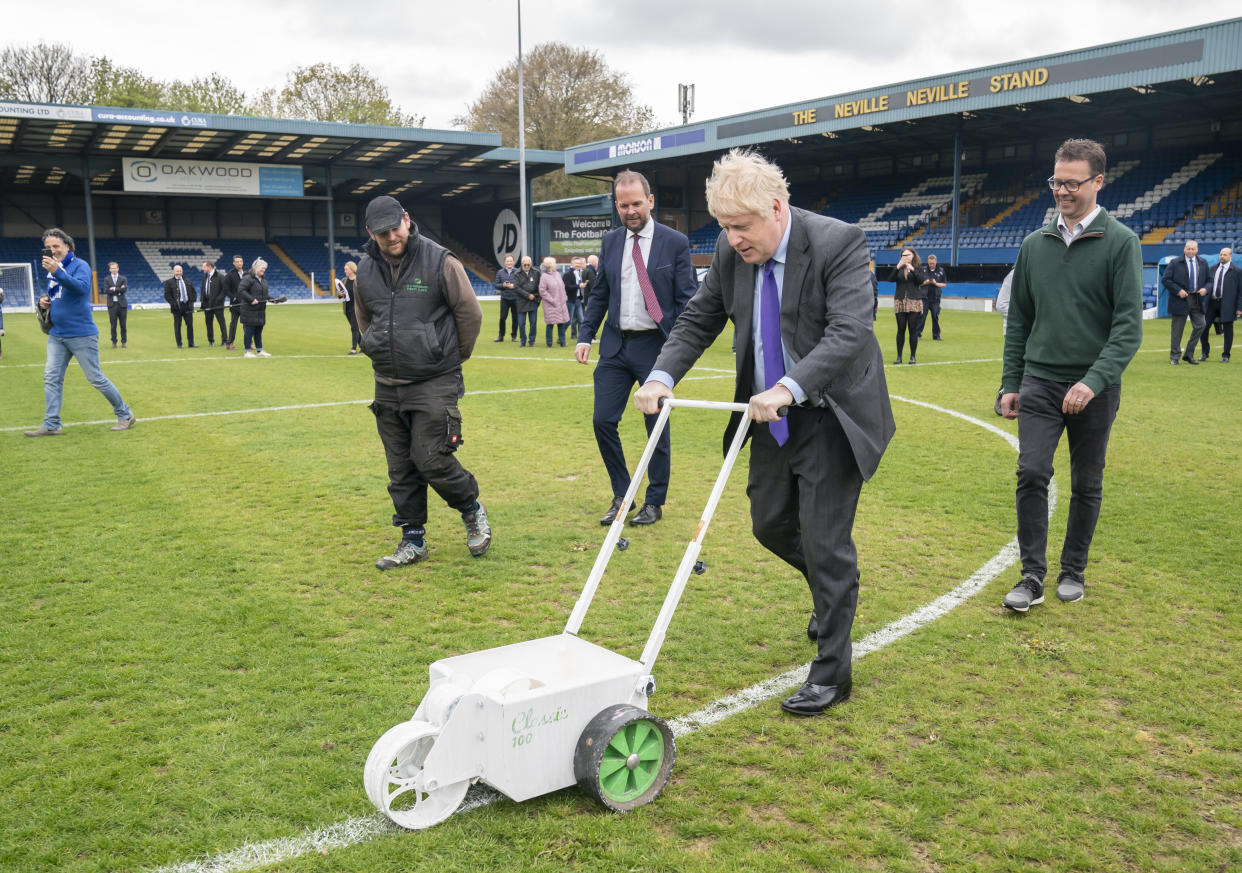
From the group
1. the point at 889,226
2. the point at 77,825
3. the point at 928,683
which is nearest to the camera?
the point at 77,825

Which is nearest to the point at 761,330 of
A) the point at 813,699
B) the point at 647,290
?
the point at 813,699

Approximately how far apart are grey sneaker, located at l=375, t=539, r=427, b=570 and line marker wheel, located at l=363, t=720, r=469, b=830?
249 cm

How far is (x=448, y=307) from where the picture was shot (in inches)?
209

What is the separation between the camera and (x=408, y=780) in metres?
2.90

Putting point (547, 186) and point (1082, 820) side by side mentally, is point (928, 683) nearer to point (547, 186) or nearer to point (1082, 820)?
point (1082, 820)

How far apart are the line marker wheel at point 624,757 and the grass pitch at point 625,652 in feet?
0.25

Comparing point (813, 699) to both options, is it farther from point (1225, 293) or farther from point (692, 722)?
point (1225, 293)

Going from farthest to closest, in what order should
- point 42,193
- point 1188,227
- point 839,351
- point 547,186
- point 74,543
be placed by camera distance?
1. point 547,186
2. point 42,193
3. point 1188,227
4. point 74,543
5. point 839,351

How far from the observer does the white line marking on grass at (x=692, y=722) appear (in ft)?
9.00

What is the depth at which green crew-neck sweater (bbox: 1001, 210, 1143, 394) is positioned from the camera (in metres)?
4.41

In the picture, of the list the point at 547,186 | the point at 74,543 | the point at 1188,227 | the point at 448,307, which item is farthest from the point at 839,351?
the point at 547,186

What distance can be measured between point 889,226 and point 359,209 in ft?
104

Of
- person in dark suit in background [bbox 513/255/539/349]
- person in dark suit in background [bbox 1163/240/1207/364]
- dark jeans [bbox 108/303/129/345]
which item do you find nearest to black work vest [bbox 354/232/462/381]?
person in dark suit in background [bbox 1163/240/1207/364]

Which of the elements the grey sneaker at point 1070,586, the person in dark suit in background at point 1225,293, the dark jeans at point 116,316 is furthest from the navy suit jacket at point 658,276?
the dark jeans at point 116,316
